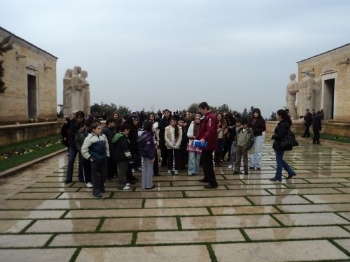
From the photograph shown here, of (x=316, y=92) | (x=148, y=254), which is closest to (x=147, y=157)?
(x=148, y=254)

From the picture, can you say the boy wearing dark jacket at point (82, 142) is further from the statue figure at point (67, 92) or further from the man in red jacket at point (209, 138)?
the statue figure at point (67, 92)

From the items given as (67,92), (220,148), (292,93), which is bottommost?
(220,148)

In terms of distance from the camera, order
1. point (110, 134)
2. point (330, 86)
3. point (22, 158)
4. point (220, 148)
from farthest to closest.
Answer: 1. point (330, 86)
2. point (22, 158)
3. point (220, 148)
4. point (110, 134)

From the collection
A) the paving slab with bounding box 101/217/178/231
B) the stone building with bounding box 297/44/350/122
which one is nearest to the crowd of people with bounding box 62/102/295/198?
the paving slab with bounding box 101/217/178/231

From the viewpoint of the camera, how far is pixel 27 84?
19.8 meters

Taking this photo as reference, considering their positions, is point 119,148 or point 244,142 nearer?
point 119,148

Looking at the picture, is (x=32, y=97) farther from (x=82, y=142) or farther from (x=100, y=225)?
(x=100, y=225)

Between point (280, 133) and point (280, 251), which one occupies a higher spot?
point (280, 133)

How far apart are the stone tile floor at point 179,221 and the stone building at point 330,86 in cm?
1554

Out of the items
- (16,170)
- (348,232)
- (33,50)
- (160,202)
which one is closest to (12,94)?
(33,50)

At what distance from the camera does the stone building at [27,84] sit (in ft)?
55.2

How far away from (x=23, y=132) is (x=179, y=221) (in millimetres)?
10552

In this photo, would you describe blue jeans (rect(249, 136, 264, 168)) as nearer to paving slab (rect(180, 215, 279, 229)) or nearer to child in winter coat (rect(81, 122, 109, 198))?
paving slab (rect(180, 215, 279, 229))

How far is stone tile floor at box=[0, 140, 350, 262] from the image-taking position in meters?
3.38
